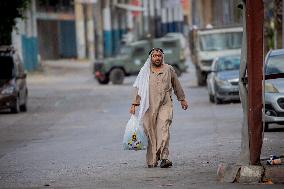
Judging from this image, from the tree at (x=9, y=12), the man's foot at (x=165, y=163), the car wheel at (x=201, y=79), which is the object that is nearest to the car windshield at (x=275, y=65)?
the man's foot at (x=165, y=163)

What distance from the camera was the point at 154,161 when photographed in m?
14.6

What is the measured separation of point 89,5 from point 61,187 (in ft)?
224

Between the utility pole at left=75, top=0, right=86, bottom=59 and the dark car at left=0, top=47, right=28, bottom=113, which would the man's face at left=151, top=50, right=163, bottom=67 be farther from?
the utility pole at left=75, top=0, right=86, bottom=59

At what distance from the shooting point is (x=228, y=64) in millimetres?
33375

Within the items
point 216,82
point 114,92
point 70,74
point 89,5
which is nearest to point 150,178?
point 216,82

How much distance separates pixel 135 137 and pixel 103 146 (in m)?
4.46

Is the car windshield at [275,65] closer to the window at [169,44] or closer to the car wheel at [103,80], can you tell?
the car wheel at [103,80]

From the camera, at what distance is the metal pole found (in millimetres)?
12438

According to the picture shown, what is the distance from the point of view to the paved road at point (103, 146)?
13414 mm

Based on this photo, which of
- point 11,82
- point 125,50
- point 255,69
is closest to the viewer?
point 255,69

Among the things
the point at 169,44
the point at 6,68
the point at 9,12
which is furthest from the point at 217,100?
the point at 169,44

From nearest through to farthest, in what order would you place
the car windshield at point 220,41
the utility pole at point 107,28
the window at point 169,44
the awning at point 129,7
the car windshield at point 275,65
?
the car windshield at point 275,65
the car windshield at point 220,41
the window at point 169,44
the utility pole at point 107,28
the awning at point 129,7

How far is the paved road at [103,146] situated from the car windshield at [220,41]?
19.4 feet

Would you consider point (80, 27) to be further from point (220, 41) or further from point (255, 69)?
point (255, 69)
